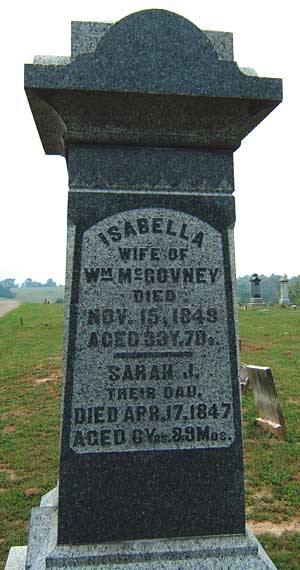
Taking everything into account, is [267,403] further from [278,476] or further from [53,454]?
[53,454]

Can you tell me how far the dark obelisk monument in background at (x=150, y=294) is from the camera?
8.53 ft

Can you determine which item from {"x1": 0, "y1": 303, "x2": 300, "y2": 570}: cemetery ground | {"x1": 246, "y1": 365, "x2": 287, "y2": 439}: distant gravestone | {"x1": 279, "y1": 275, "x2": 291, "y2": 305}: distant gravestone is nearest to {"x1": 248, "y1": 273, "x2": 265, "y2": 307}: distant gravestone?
{"x1": 279, "y1": 275, "x2": 291, "y2": 305}: distant gravestone

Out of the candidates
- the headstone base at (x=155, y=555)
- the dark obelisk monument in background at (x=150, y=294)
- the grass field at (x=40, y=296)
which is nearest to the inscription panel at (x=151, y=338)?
the dark obelisk monument in background at (x=150, y=294)

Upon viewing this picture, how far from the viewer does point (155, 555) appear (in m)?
2.49

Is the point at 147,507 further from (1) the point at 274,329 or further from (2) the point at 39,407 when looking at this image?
(1) the point at 274,329

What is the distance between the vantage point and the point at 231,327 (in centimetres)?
283

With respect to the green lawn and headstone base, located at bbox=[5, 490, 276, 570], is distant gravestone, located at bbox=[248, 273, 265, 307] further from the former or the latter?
headstone base, located at bbox=[5, 490, 276, 570]

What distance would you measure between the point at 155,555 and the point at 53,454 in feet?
14.0

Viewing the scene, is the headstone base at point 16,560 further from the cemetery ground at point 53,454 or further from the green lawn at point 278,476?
the green lawn at point 278,476

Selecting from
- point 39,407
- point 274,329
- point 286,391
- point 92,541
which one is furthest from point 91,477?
point 274,329

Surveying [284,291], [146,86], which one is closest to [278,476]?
[146,86]

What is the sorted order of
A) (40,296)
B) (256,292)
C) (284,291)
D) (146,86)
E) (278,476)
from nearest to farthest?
(146,86) → (278,476) → (256,292) → (284,291) → (40,296)

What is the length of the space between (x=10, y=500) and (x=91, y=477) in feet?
9.78

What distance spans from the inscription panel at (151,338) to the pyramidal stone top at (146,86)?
1.69 ft
